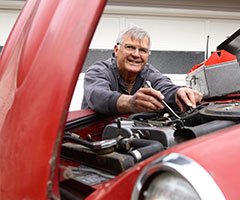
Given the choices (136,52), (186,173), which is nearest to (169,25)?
(136,52)

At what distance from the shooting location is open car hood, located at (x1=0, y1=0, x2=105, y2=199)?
0.72 m

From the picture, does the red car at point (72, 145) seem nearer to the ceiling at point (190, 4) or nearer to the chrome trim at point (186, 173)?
the chrome trim at point (186, 173)

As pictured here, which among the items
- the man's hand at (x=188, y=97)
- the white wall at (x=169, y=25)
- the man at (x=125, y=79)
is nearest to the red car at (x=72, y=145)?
the man's hand at (x=188, y=97)

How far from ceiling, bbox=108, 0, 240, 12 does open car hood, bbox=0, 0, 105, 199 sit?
10.5 feet

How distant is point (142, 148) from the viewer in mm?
884

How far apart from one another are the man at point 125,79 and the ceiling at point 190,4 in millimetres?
2097

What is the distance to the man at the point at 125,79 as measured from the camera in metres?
1.54

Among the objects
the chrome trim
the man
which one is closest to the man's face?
the man

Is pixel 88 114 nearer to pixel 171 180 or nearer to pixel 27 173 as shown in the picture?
pixel 27 173

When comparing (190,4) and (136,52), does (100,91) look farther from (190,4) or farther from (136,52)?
(190,4)

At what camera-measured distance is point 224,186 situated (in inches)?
22.3

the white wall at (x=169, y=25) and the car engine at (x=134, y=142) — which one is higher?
the white wall at (x=169, y=25)

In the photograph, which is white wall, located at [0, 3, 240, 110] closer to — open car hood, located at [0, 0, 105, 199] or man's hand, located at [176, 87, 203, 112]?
man's hand, located at [176, 87, 203, 112]

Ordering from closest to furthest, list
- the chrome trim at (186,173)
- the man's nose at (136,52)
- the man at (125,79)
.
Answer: the chrome trim at (186,173)
the man at (125,79)
the man's nose at (136,52)
